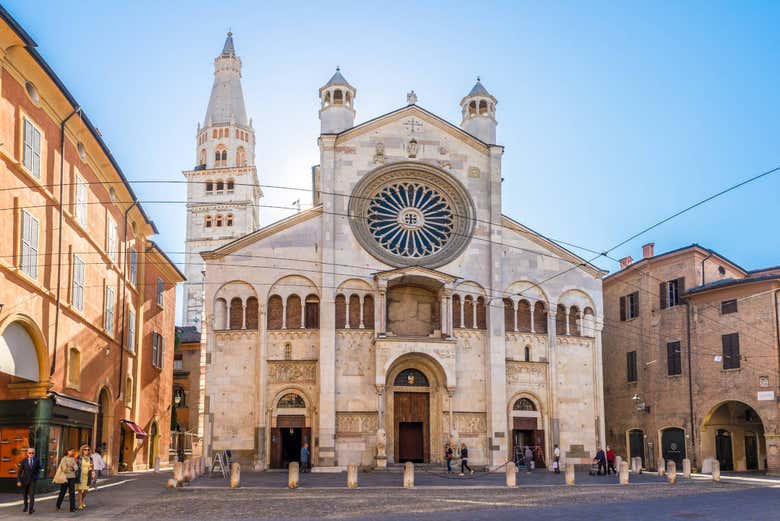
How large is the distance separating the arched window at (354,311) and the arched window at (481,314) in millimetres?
5697

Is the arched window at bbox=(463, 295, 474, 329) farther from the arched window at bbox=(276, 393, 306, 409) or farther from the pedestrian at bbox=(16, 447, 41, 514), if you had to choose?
the pedestrian at bbox=(16, 447, 41, 514)

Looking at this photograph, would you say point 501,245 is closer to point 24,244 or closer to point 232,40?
point 24,244

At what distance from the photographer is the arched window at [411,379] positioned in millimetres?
39938

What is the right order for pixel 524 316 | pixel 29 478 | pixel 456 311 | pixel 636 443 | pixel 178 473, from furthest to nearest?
1. pixel 636 443
2. pixel 524 316
3. pixel 456 311
4. pixel 178 473
5. pixel 29 478

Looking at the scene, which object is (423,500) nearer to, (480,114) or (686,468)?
(686,468)

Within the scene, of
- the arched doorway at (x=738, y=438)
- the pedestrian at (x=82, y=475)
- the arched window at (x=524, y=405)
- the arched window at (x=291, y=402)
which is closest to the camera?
the pedestrian at (x=82, y=475)

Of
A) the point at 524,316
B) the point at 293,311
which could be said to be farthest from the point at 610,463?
the point at 293,311

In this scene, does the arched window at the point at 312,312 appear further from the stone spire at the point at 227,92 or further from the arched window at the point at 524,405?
the stone spire at the point at 227,92

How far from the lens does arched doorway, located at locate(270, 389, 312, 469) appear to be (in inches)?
1501

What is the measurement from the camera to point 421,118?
4234 cm

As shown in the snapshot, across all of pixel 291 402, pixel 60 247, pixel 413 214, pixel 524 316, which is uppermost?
pixel 413 214

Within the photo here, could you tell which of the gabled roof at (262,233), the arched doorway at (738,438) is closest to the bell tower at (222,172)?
the gabled roof at (262,233)

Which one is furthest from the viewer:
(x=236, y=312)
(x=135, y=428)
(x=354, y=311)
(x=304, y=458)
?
(x=354, y=311)

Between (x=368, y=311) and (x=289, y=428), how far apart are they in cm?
628
